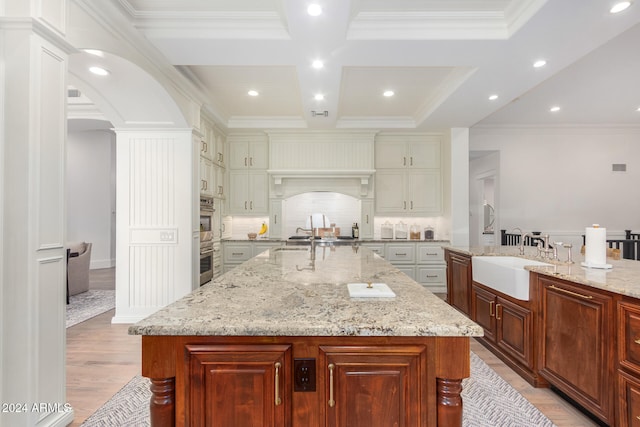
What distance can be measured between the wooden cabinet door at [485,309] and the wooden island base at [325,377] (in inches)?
84.2

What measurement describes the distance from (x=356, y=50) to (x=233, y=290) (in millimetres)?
2315

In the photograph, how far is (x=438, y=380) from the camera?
113 cm

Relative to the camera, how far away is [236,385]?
1.12 meters

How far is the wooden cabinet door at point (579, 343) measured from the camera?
5.94 feet

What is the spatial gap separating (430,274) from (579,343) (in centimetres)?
331

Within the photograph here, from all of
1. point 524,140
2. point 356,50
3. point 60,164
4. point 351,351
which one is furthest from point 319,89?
point 524,140

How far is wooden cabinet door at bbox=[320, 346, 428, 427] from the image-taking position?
1114mm

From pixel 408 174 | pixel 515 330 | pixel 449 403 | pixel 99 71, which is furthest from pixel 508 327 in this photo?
pixel 99 71

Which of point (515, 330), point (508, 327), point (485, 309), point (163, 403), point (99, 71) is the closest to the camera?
point (163, 403)

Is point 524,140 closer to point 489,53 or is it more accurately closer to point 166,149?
point 489,53

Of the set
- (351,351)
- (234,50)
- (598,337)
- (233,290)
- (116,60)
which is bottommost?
(598,337)

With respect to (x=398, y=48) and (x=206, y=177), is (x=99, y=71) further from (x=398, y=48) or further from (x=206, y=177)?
(x=398, y=48)

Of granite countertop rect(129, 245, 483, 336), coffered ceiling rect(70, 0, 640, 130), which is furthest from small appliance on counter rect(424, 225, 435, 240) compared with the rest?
granite countertop rect(129, 245, 483, 336)

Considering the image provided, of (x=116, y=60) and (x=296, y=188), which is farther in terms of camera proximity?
(x=296, y=188)
